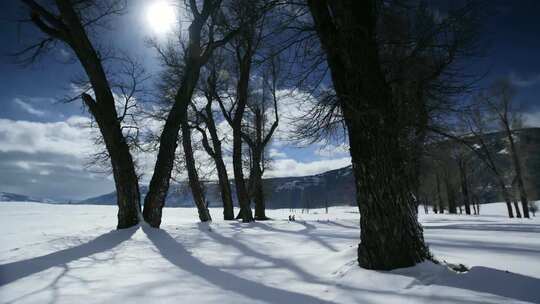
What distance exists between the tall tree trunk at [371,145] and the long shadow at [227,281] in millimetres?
1076

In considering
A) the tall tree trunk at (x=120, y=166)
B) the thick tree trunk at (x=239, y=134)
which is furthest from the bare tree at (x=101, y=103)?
the thick tree trunk at (x=239, y=134)

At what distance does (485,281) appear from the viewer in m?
2.75

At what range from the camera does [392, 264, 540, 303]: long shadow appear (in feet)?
8.16

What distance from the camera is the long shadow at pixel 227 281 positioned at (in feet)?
9.12

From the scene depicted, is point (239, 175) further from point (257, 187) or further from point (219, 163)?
point (257, 187)

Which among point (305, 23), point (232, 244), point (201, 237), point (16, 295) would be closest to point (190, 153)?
point (201, 237)

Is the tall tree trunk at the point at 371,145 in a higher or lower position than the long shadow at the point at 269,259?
higher

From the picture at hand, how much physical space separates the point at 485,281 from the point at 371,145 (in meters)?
1.71

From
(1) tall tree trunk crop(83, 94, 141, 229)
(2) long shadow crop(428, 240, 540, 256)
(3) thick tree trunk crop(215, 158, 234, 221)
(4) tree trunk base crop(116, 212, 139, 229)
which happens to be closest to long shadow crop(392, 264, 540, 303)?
(2) long shadow crop(428, 240, 540, 256)

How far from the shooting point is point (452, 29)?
18.1 feet

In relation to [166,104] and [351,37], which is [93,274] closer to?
[351,37]

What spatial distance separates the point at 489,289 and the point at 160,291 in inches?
122

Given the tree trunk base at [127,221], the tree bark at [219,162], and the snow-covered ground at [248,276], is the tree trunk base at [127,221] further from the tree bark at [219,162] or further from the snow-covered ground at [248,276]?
the tree bark at [219,162]

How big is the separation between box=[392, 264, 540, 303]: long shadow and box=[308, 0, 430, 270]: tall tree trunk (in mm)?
260
